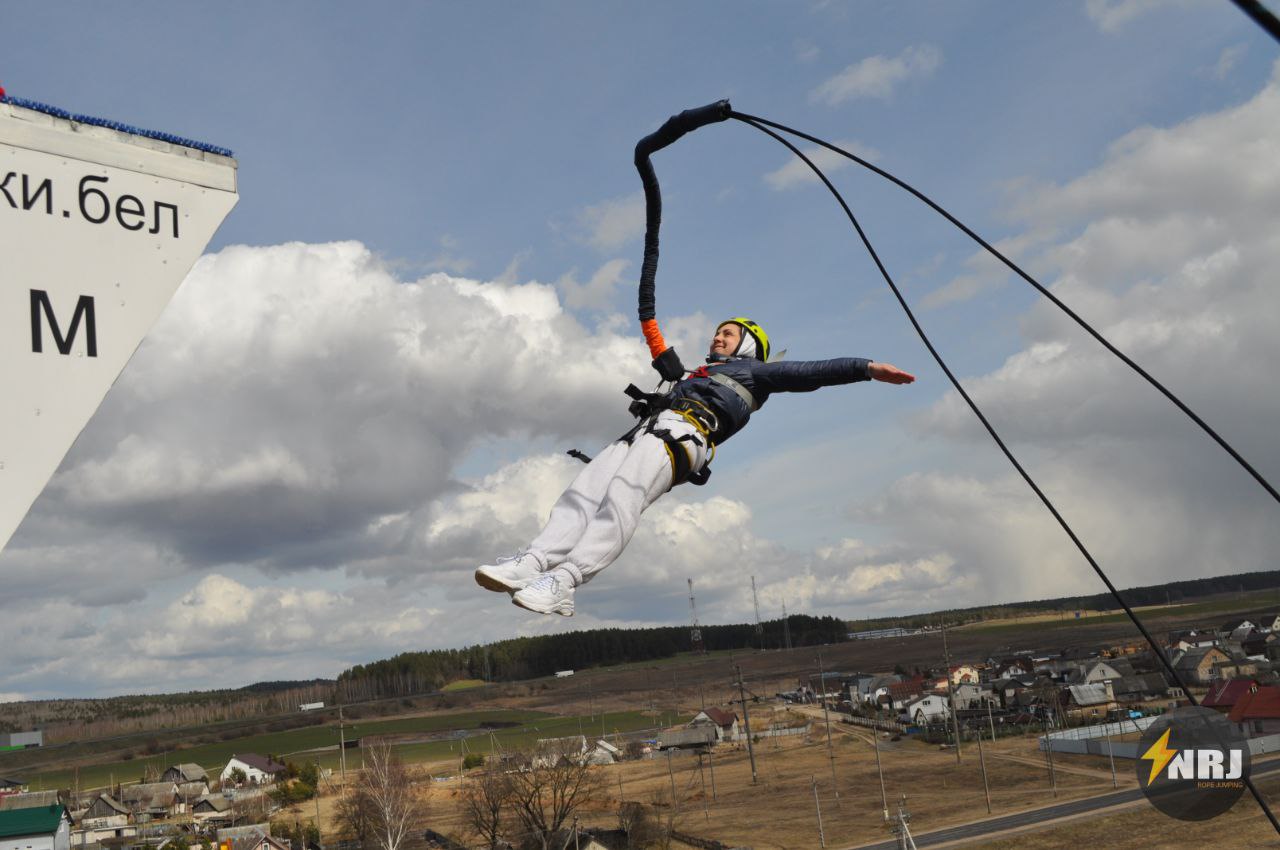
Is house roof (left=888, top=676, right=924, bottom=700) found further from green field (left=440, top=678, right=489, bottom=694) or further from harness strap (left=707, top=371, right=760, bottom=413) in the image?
harness strap (left=707, top=371, right=760, bottom=413)

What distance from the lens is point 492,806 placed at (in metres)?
56.8

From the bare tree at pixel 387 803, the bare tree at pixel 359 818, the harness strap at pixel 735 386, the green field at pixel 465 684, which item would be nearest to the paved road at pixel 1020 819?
the bare tree at pixel 387 803

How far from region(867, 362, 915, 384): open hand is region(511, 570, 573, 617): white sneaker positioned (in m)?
2.22

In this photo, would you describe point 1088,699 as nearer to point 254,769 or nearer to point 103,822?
point 254,769

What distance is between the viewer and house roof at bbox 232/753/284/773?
9768 centimetres

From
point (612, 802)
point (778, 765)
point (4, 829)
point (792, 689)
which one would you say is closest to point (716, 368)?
point (4, 829)

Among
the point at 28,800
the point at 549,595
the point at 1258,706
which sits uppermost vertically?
the point at 549,595

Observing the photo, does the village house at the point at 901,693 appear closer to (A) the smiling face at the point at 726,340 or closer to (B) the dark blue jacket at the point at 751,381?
(A) the smiling face at the point at 726,340

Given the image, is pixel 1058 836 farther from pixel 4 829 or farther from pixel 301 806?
pixel 301 806

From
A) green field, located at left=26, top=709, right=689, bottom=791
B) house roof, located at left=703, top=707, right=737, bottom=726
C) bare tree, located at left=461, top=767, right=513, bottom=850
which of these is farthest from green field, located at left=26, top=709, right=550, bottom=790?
bare tree, located at left=461, top=767, right=513, bottom=850

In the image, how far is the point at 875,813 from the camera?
2232 inches

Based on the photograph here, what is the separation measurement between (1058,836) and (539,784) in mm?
26613

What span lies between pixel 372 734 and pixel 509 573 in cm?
11811

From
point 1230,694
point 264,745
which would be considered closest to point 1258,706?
point 1230,694
